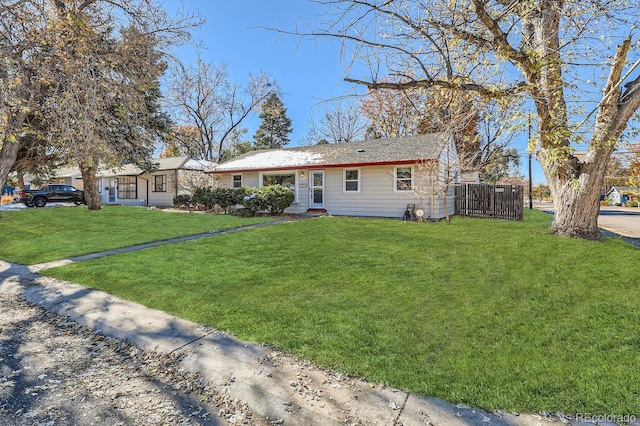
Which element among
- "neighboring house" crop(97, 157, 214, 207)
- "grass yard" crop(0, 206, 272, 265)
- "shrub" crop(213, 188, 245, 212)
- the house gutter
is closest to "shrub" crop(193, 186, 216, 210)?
"shrub" crop(213, 188, 245, 212)

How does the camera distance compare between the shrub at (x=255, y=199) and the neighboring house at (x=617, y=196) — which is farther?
the neighboring house at (x=617, y=196)

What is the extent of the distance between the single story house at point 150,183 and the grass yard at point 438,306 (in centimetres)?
1624

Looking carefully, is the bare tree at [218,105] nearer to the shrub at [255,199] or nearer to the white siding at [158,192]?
the white siding at [158,192]

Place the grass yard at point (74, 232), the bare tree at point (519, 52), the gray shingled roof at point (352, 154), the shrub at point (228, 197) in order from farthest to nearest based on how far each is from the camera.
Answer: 1. the shrub at point (228, 197)
2. the gray shingled roof at point (352, 154)
3. the grass yard at point (74, 232)
4. the bare tree at point (519, 52)

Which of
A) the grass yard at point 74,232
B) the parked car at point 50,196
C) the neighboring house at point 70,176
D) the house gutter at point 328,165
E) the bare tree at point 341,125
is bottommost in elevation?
the grass yard at point 74,232

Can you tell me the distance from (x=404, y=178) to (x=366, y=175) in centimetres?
176

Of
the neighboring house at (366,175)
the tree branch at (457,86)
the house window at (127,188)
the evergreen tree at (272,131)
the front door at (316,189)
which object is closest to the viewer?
the tree branch at (457,86)

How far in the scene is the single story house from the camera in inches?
868

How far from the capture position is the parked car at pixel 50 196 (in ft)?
66.3

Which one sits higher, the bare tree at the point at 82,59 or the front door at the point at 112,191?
the bare tree at the point at 82,59

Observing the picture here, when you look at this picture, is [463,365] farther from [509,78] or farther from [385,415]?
[509,78]

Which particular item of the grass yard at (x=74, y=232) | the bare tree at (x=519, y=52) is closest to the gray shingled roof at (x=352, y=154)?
the grass yard at (x=74, y=232)

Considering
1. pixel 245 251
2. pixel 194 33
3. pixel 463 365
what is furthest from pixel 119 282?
pixel 194 33

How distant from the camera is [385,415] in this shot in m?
2.06
